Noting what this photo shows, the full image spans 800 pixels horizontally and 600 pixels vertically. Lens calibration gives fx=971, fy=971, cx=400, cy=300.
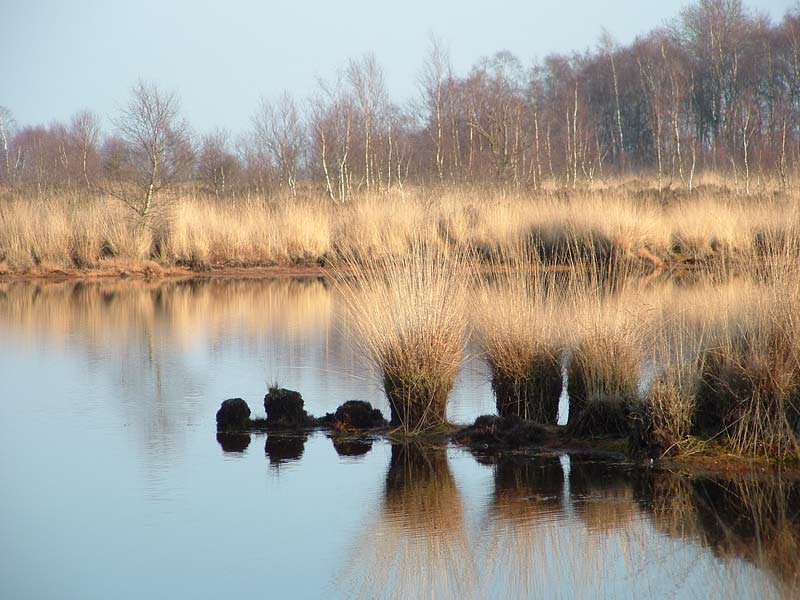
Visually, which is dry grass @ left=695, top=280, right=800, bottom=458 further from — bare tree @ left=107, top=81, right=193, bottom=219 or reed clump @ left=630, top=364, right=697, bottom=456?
bare tree @ left=107, top=81, right=193, bottom=219

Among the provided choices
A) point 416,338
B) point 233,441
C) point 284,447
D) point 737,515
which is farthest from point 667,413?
point 233,441

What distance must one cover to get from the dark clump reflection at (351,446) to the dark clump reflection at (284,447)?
0.83ft

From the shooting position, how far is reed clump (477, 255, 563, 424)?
7.64m

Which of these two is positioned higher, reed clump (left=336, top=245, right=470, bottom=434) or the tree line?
the tree line

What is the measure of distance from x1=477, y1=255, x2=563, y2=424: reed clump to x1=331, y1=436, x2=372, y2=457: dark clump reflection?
45.6 inches

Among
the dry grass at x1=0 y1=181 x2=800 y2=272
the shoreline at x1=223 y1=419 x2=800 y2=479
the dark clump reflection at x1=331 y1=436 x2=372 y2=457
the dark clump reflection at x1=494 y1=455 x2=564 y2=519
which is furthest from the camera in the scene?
the dry grass at x1=0 y1=181 x2=800 y2=272

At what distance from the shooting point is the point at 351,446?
7.31m

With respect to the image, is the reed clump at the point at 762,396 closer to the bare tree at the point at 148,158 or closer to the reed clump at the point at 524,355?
the reed clump at the point at 524,355

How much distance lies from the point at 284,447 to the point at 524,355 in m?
2.00

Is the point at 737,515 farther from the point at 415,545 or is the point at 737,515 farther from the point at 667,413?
the point at 415,545

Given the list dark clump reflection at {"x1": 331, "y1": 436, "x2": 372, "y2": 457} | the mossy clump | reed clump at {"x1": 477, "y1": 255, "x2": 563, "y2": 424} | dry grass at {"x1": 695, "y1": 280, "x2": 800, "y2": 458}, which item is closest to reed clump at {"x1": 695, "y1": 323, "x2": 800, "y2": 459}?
dry grass at {"x1": 695, "y1": 280, "x2": 800, "y2": 458}

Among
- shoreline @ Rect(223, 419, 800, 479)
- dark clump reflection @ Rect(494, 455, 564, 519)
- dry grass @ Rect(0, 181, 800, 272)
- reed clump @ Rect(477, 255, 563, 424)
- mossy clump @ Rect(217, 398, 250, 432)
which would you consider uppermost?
dry grass @ Rect(0, 181, 800, 272)

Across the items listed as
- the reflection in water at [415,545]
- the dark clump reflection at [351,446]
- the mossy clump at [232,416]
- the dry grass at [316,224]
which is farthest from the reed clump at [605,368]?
the dry grass at [316,224]

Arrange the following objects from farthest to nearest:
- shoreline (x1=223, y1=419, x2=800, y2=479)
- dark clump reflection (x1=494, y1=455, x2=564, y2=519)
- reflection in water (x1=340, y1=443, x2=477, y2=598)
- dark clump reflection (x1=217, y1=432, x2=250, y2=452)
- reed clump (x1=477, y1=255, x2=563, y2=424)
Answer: reed clump (x1=477, y1=255, x2=563, y2=424)
dark clump reflection (x1=217, y1=432, x2=250, y2=452)
shoreline (x1=223, y1=419, x2=800, y2=479)
dark clump reflection (x1=494, y1=455, x2=564, y2=519)
reflection in water (x1=340, y1=443, x2=477, y2=598)
